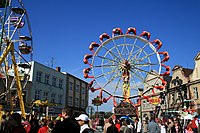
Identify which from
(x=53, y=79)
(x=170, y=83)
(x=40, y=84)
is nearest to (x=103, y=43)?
(x=40, y=84)

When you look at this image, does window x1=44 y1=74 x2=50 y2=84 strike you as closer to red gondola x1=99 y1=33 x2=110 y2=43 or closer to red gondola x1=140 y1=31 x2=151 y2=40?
red gondola x1=99 y1=33 x2=110 y2=43

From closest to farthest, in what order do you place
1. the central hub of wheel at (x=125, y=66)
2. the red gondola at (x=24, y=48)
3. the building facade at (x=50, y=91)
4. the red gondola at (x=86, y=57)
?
the red gondola at (x=24, y=48) < the red gondola at (x=86, y=57) < the central hub of wheel at (x=125, y=66) < the building facade at (x=50, y=91)

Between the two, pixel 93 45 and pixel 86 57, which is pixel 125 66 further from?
pixel 86 57

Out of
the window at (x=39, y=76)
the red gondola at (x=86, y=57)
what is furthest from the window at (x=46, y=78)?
the red gondola at (x=86, y=57)

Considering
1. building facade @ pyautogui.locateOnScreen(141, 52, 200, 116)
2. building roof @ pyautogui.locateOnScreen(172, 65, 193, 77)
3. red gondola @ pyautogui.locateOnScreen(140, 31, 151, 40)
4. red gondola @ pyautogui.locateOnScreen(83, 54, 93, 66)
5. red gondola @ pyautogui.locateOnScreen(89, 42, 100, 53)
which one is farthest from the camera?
building roof @ pyautogui.locateOnScreen(172, 65, 193, 77)

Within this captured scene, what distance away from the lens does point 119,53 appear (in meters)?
26.3

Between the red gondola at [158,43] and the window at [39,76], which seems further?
the window at [39,76]

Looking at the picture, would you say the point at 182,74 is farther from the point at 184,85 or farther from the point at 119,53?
the point at 119,53

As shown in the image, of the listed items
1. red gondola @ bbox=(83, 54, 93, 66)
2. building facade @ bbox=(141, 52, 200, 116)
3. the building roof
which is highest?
the building roof

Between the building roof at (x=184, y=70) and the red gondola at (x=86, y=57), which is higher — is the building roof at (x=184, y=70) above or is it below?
above

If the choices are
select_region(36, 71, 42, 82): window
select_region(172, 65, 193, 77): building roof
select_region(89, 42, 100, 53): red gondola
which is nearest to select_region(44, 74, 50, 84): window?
select_region(36, 71, 42, 82): window

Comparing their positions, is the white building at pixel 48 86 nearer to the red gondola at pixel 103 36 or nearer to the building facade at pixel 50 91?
the building facade at pixel 50 91

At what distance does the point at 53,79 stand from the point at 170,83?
799 inches

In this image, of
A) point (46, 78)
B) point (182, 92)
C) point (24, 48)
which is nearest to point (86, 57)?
point (24, 48)
